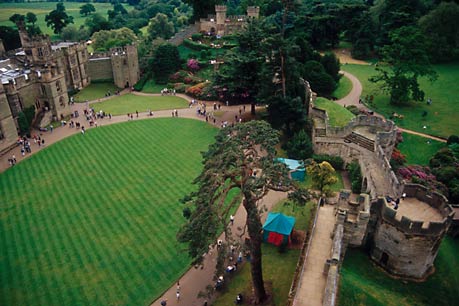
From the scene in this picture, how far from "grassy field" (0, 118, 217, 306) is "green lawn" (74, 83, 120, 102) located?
16.7m

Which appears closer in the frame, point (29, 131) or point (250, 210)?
point (250, 210)

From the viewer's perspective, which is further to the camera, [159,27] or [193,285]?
[159,27]

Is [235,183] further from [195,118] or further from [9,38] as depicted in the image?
[9,38]

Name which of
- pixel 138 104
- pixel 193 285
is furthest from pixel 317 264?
pixel 138 104

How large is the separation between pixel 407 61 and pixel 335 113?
585 inches

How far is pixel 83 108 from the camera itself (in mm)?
59062

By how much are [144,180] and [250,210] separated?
1998cm

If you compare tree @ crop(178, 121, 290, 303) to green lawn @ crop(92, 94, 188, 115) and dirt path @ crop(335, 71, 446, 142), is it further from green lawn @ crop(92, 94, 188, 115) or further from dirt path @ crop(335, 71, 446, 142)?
green lawn @ crop(92, 94, 188, 115)

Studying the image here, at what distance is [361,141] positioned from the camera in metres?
39.1

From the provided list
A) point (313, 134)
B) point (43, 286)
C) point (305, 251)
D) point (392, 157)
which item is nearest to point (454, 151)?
point (392, 157)

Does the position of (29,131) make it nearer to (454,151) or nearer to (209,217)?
(209,217)

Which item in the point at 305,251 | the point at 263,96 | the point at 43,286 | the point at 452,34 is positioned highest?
the point at 452,34

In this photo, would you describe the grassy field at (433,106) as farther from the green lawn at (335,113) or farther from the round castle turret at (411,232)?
the round castle turret at (411,232)

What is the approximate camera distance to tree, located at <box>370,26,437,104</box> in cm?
5034
